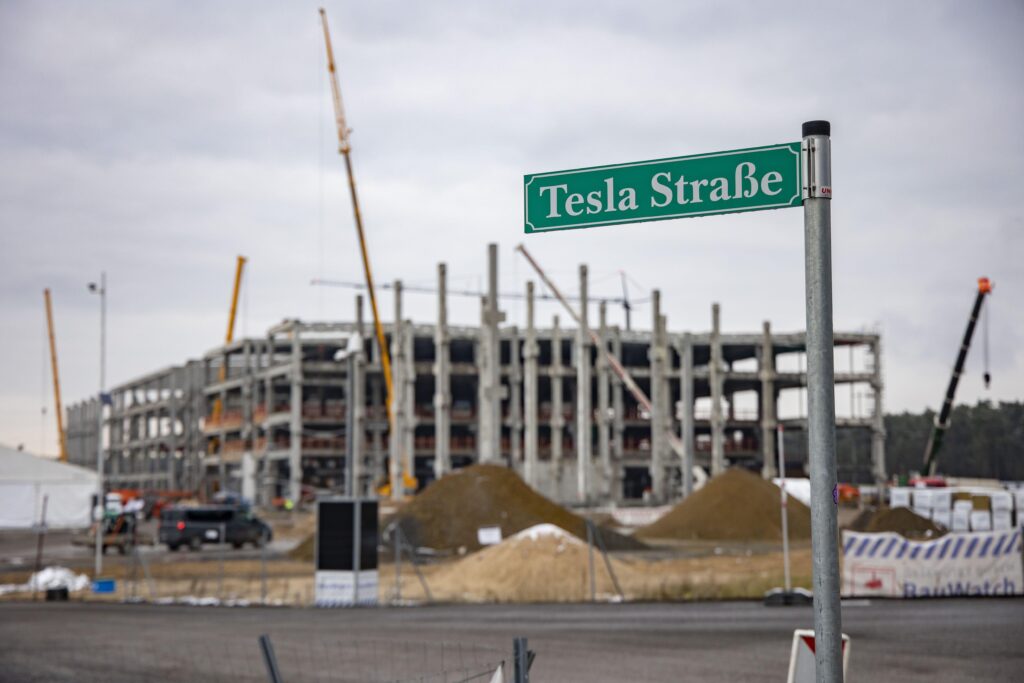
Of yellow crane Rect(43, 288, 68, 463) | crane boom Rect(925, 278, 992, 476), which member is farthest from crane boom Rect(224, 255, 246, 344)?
crane boom Rect(925, 278, 992, 476)

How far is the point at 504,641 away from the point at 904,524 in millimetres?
34715

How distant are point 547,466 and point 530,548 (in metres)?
64.3

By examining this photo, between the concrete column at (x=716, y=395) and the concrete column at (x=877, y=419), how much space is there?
14.9 metres

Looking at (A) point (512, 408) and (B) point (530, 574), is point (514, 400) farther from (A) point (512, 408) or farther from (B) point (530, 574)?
(B) point (530, 574)

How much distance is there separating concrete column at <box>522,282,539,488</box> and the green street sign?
3398 inches

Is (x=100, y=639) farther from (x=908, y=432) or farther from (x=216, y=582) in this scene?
(x=908, y=432)

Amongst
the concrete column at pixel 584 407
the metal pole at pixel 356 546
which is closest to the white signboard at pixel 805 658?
the metal pole at pixel 356 546

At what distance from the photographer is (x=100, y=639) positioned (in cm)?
2094

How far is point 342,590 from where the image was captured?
2903cm

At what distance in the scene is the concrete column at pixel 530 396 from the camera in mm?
93500

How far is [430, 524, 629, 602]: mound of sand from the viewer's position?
31.1m

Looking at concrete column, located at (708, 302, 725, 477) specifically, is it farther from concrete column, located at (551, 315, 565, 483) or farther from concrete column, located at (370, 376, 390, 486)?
concrete column, located at (370, 376, 390, 486)

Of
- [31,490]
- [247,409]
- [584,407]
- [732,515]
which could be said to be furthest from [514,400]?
[732,515]

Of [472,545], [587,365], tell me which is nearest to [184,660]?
[472,545]
